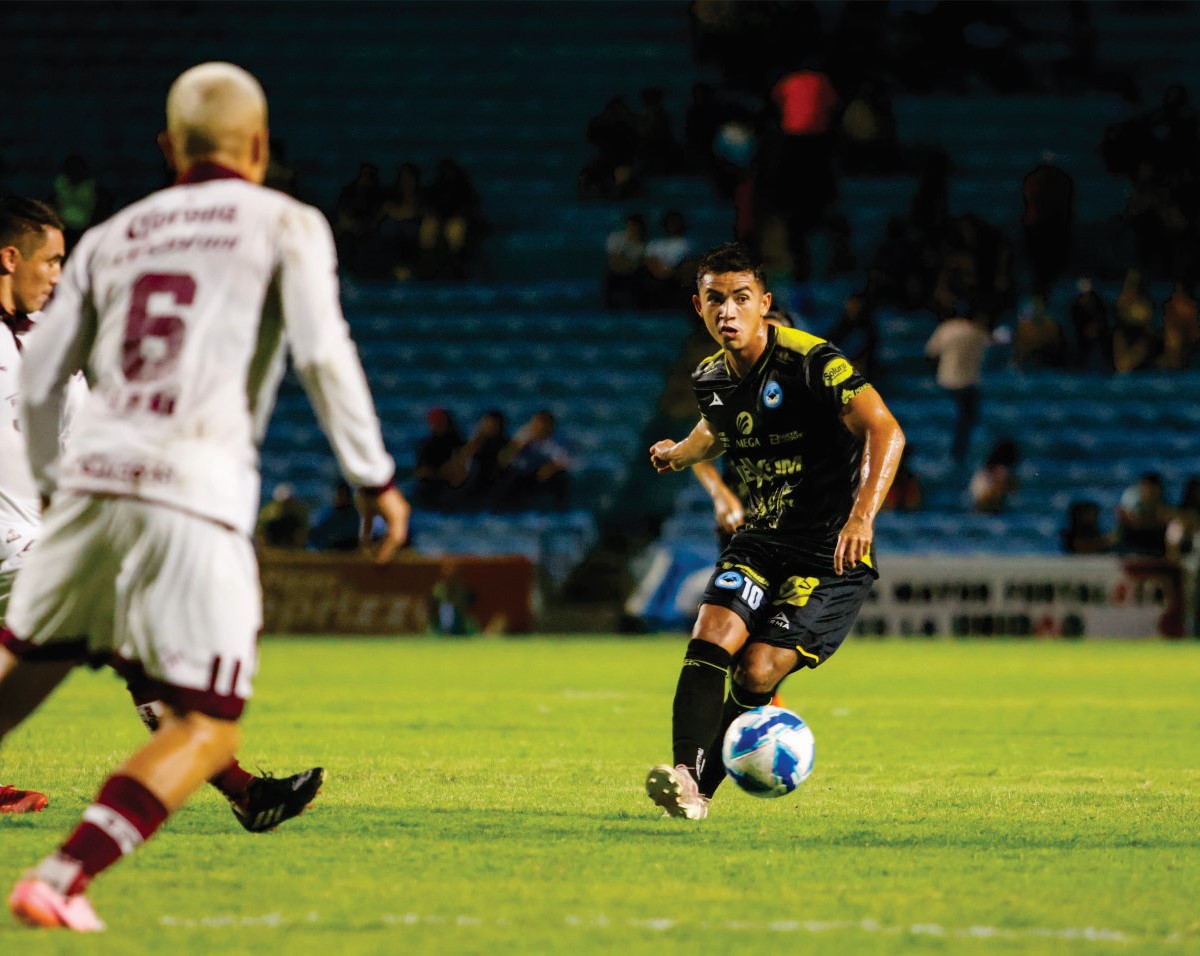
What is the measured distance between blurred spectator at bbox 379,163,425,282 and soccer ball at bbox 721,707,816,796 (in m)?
18.8

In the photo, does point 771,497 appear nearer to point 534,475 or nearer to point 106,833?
point 106,833

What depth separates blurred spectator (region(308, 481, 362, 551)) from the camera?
2045cm

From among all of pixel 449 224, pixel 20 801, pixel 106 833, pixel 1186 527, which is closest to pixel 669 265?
pixel 449 224

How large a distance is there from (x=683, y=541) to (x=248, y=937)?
16.6m

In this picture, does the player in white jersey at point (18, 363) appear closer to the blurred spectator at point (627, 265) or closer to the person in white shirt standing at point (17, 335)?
the person in white shirt standing at point (17, 335)

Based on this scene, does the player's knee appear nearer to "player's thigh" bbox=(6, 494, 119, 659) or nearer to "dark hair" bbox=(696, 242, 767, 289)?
"player's thigh" bbox=(6, 494, 119, 659)

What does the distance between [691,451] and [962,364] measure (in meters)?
14.4

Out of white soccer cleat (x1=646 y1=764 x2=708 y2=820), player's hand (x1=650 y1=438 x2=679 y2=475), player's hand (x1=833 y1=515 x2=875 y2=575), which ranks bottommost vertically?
white soccer cleat (x1=646 y1=764 x2=708 y2=820)

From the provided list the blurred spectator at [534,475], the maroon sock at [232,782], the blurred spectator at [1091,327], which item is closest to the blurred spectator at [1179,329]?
the blurred spectator at [1091,327]

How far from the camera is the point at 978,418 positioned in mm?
22453

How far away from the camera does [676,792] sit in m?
6.63

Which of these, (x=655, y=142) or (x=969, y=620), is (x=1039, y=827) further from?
(x=655, y=142)

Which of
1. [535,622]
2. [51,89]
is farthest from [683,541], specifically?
[51,89]

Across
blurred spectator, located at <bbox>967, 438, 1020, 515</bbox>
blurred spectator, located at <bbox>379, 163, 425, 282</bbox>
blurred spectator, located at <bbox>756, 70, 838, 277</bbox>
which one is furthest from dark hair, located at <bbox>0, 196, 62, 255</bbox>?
blurred spectator, located at <bbox>379, 163, 425, 282</bbox>
